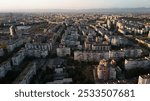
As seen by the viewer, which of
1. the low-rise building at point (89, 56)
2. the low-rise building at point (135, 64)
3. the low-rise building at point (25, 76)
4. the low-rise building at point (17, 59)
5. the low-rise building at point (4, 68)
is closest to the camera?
the low-rise building at point (25, 76)

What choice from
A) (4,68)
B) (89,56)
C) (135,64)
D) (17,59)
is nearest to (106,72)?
(135,64)

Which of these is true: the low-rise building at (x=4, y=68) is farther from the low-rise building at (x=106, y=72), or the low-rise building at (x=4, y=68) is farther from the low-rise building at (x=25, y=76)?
the low-rise building at (x=106, y=72)

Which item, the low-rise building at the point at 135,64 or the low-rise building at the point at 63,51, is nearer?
the low-rise building at the point at 135,64

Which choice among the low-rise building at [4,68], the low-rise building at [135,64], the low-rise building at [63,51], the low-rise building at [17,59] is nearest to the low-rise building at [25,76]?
the low-rise building at [4,68]

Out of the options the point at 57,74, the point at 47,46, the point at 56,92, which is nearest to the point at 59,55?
the point at 47,46

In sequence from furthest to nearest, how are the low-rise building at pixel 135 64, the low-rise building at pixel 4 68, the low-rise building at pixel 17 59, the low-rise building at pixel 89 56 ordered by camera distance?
the low-rise building at pixel 89 56 → the low-rise building at pixel 17 59 → the low-rise building at pixel 135 64 → the low-rise building at pixel 4 68

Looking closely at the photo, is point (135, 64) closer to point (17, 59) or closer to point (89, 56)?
point (89, 56)

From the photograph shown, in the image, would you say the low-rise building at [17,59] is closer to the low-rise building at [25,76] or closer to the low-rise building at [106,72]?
the low-rise building at [25,76]

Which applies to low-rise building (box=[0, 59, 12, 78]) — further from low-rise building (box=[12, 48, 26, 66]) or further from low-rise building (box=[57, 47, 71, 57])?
low-rise building (box=[57, 47, 71, 57])

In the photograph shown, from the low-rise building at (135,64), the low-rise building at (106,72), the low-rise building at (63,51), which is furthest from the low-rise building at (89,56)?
the low-rise building at (106,72)

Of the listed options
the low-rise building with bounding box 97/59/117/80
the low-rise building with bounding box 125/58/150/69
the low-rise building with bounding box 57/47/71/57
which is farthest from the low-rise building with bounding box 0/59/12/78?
the low-rise building with bounding box 125/58/150/69

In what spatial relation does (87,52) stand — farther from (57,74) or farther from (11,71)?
(11,71)
